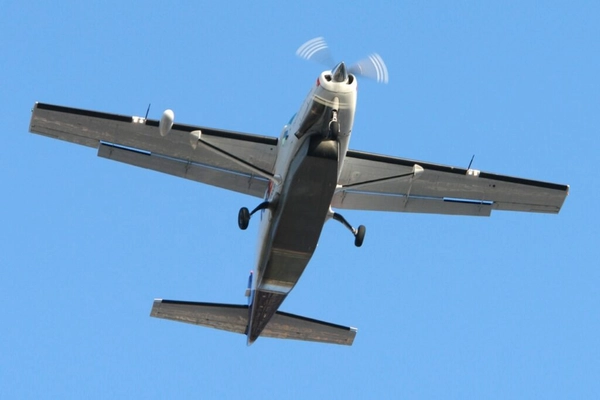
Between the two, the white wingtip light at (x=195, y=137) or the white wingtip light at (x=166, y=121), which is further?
the white wingtip light at (x=195, y=137)

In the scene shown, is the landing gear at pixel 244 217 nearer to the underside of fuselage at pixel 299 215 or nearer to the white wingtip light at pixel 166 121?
the underside of fuselage at pixel 299 215

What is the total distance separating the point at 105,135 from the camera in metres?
32.0

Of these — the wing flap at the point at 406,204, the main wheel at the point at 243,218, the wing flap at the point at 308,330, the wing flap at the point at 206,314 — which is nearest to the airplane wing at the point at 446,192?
the wing flap at the point at 406,204

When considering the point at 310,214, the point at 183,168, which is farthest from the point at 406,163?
the point at 183,168

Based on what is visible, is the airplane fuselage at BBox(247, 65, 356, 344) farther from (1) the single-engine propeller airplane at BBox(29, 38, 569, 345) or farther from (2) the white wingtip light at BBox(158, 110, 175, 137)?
(2) the white wingtip light at BBox(158, 110, 175, 137)

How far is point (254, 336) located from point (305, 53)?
9.61 metres

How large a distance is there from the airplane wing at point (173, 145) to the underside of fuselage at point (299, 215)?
138cm

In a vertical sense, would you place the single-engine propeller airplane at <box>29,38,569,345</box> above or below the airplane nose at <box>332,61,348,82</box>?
below

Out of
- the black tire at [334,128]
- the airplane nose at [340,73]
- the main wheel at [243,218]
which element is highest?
the airplane nose at [340,73]

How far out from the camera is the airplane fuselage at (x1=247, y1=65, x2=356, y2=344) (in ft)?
93.2

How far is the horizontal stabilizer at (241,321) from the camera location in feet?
114

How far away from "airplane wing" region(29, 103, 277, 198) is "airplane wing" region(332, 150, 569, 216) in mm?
2536

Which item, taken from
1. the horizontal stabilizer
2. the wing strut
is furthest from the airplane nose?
the horizontal stabilizer

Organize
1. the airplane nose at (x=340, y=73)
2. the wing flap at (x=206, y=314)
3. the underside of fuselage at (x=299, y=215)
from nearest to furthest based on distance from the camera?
the airplane nose at (x=340, y=73), the underside of fuselage at (x=299, y=215), the wing flap at (x=206, y=314)
